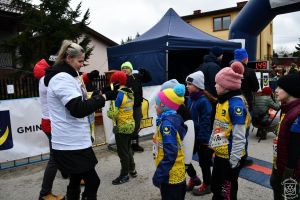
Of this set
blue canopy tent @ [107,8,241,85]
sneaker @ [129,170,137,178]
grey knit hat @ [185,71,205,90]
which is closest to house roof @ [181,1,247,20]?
blue canopy tent @ [107,8,241,85]

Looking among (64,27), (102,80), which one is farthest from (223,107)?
(64,27)

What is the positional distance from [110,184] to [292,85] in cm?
300

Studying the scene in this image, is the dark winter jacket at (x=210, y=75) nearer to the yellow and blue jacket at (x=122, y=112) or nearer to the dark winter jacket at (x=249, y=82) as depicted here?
the dark winter jacket at (x=249, y=82)

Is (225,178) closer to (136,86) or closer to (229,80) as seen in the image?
(229,80)

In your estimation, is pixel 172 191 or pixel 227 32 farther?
pixel 227 32

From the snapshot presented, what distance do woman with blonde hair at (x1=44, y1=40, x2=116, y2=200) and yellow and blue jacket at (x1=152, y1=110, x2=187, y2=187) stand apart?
0.58 metres

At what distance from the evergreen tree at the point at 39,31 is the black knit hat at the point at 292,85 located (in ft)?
37.9

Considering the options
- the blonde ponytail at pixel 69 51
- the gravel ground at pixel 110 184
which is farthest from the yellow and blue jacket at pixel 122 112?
the blonde ponytail at pixel 69 51

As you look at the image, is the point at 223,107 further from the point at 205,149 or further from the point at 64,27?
the point at 64,27

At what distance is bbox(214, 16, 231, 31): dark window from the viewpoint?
2944 cm

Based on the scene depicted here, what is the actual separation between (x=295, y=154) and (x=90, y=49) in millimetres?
13950

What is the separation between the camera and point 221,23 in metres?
29.8

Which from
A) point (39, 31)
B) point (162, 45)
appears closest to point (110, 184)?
point (162, 45)

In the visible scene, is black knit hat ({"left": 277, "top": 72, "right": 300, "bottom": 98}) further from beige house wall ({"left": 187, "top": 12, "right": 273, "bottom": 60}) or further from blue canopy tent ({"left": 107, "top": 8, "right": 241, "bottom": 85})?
beige house wall ({"left": 187, "top": 12, "right": 273, "bottom": 60})
